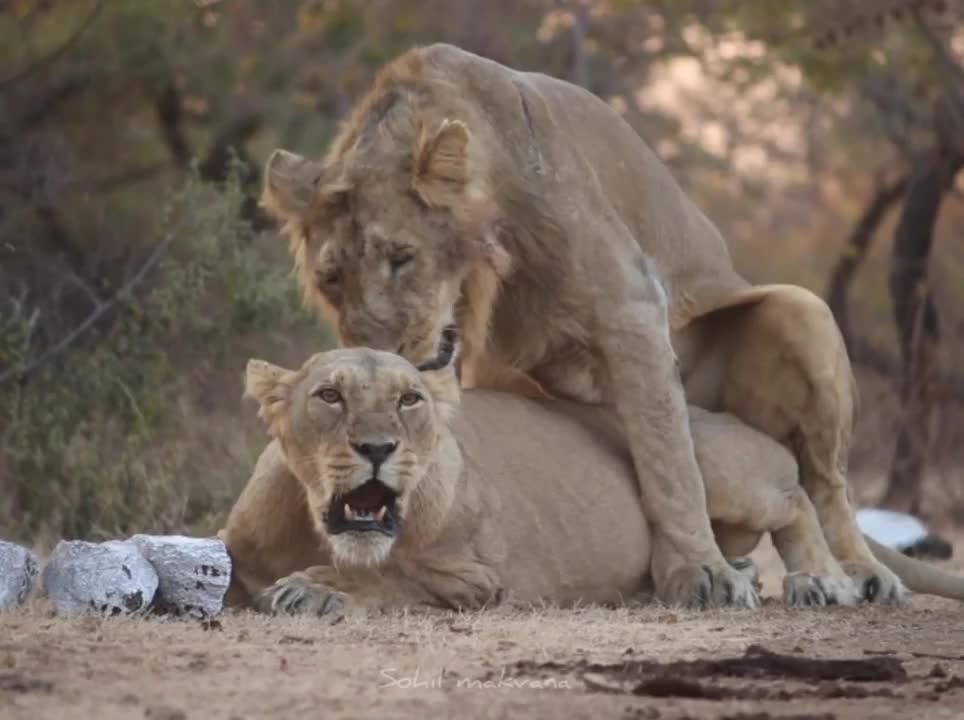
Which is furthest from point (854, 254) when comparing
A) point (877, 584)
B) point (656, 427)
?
point (656, 427)

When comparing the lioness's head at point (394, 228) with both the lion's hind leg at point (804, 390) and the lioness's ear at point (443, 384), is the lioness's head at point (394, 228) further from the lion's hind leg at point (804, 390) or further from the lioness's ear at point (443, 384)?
the lion's hind leg at point (804, 390)

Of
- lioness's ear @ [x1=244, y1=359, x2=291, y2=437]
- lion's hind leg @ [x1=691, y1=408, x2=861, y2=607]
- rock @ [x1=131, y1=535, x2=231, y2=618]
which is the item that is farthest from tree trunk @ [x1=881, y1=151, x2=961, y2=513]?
rock @ [x1=131, y1=535, x2=231, y2=618]

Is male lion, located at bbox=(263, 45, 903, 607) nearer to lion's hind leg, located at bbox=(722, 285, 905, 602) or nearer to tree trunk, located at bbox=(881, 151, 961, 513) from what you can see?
lion's hind leg, located at bbox=(722, 285, 905, 602)

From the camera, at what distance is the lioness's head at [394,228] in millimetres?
5918

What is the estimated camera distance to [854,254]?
12852 millimetres

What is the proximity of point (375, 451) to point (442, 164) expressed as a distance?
109 cm

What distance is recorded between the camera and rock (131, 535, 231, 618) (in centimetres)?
532

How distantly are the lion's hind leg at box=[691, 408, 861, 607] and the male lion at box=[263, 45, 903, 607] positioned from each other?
0.11 m

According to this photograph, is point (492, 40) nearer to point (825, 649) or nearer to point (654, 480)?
point (654, 480)

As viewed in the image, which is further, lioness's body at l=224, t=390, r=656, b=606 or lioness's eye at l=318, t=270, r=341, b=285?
lioness's eye at l=318, t=270, r=341, b=285

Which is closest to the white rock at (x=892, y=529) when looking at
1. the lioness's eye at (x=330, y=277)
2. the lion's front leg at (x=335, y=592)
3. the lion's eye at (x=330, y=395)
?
the lioness's eye at (x=330, y=277)

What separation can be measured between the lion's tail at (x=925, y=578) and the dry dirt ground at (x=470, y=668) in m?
1.18

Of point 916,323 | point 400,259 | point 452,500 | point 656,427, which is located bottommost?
point 452,500

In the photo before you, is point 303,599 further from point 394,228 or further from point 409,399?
point 394,228
